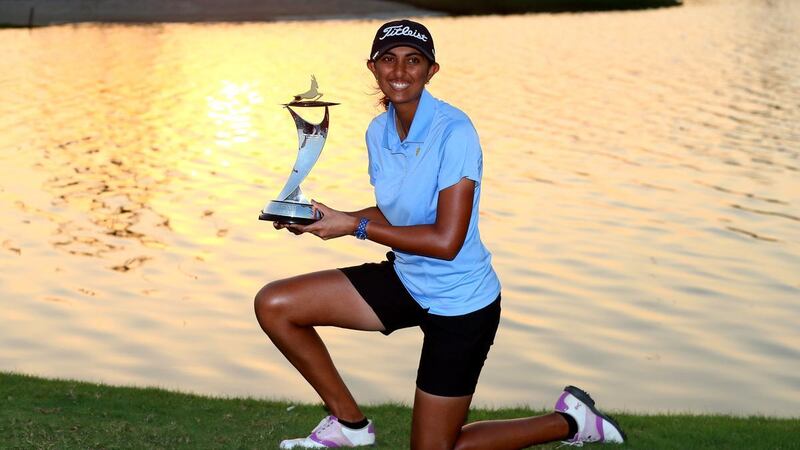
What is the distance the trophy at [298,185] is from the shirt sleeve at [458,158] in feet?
1.93

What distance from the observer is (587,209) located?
1925cm

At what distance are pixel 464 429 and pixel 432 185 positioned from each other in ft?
Answer: 4.50

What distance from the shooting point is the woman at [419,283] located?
6531mm

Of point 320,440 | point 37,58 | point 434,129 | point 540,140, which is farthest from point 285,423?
point 37,58

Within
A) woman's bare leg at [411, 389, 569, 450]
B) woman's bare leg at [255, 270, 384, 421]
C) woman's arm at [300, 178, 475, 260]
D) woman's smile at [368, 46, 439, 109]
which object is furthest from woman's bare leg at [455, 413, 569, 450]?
woman's smile at [368, 46, 439, 109]

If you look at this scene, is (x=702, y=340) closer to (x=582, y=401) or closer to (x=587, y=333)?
(x=587, y=333)

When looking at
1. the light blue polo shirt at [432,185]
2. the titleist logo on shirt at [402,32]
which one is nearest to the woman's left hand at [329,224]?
the light blue polo shirt at [432,185]

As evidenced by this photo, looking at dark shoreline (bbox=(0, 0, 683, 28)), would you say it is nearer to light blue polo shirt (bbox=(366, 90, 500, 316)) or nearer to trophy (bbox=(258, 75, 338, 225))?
trophy (bbox=(258, 75, 338, 225))

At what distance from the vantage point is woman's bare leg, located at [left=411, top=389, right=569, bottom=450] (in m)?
6.89

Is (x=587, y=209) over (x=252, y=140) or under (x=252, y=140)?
over

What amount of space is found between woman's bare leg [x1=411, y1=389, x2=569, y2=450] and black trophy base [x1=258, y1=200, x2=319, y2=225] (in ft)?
3.65

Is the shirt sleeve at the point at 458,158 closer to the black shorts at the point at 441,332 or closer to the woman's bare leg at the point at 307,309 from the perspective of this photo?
the black shorts at the point at 441,332

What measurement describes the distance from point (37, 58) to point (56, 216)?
27.9 m

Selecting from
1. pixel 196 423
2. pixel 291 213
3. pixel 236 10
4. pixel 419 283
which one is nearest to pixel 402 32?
pixel 291 213
